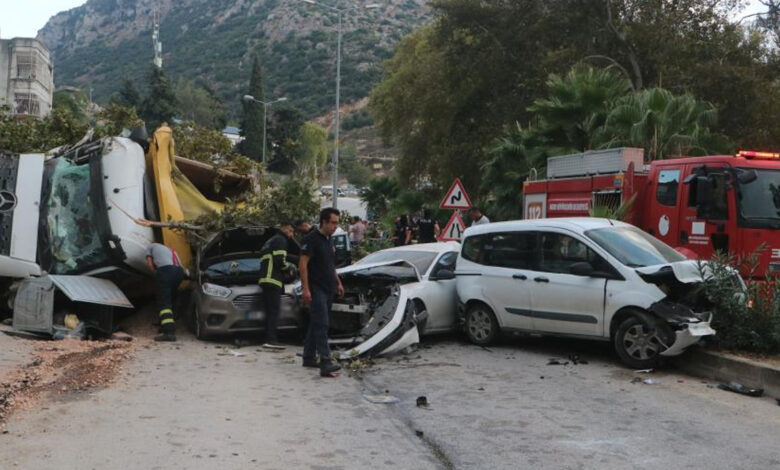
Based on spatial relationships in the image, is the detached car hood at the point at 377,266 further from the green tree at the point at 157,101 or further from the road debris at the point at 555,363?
the green tree at the point at 157,101

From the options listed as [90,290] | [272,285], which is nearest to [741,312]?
[272,285]

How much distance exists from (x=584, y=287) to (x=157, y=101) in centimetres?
6808

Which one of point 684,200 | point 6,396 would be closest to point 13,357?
point 6,396

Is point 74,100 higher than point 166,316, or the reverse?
point 74,100

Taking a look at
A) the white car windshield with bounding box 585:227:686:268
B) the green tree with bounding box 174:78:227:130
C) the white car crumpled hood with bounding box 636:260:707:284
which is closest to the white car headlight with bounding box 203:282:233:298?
the white car windshield with bounding box 585:227:686:268

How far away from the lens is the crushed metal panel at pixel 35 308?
1006cm

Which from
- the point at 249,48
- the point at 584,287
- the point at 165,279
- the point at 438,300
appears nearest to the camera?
the point at 584,287

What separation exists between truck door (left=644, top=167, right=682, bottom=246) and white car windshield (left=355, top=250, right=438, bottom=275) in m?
3.38

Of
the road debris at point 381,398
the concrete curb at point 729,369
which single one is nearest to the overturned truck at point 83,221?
the road debris at point 381,398

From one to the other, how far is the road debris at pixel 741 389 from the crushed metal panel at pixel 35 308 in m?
8.33

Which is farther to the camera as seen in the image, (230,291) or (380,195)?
(380,195)

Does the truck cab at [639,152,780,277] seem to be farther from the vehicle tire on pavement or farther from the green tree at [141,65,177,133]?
the green tree at [141,65,177,133]

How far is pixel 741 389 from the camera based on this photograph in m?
7.27

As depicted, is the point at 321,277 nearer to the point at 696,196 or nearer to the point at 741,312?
the point at 741,312
